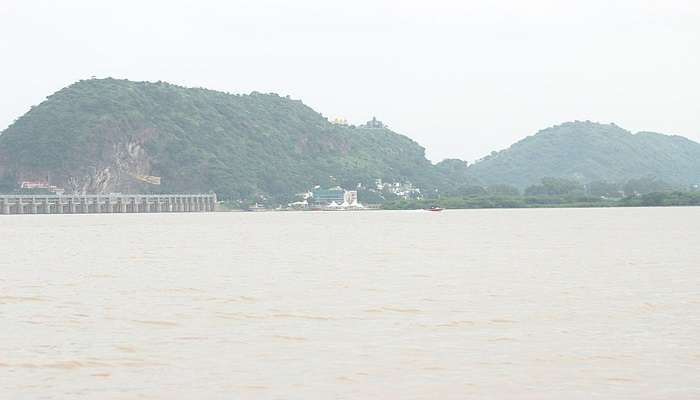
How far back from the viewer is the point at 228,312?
27234 millimetres

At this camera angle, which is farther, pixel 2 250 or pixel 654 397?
pixel 2 250

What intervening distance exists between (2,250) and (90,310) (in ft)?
118

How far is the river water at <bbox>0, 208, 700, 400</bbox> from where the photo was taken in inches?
685

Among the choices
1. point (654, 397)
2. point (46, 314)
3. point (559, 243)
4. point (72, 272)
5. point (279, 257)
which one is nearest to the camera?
point (654, 397)

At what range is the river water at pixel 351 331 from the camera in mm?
17406

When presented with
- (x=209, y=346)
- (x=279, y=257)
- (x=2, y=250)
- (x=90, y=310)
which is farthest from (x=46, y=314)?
(x=2, y=250)

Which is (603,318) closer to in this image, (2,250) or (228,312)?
(228,312)

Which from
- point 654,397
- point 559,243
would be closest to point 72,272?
point 654,397

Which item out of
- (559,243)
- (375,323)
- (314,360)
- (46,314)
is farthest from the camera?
(559,243)

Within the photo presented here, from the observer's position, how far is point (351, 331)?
23500 mm

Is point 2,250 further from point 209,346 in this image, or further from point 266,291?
point 209,346

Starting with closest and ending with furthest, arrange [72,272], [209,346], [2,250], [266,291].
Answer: [209,346]
[266,291]
[72,272]
[2,250]

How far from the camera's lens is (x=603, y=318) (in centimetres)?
2577

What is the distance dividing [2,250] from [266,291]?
108ft
